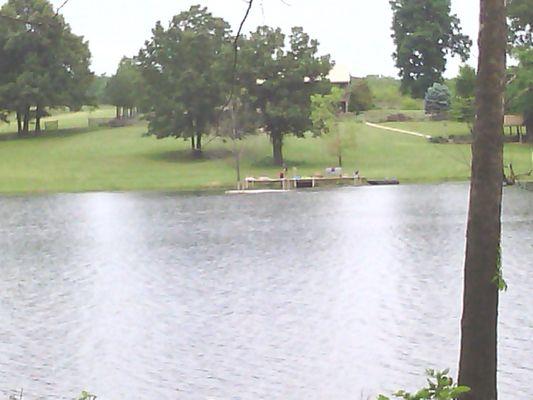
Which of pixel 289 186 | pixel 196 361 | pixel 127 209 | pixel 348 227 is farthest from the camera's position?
pixel 289 186

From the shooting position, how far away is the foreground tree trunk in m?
7.51

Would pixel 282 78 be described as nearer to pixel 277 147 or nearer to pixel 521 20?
pixel 277 147

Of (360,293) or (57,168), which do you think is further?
(57,168)

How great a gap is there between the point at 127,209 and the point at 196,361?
3340cm

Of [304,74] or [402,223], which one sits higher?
[304,74]

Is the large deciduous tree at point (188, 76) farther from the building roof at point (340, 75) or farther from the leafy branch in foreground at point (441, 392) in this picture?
the leafy branch in foreground at point (441, 392)

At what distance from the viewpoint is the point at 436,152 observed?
237ft

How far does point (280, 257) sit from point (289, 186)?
3170 centimetres

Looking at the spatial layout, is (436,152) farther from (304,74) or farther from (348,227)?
(348,227)

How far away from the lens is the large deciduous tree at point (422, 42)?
93.6 metres

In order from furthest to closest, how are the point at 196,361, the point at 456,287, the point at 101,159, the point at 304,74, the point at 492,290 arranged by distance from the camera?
the point at 101,159 → the point at 304,74 → the point at 456,287 → the point at 196,361 → the point at 492,290

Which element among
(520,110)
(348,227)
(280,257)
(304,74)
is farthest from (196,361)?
(520,110)

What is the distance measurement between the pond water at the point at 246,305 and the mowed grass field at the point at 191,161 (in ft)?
66.0

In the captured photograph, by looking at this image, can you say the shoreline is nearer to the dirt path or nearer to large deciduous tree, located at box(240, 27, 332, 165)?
large deciduous tree, located at box(240, 27, 332, 165)
